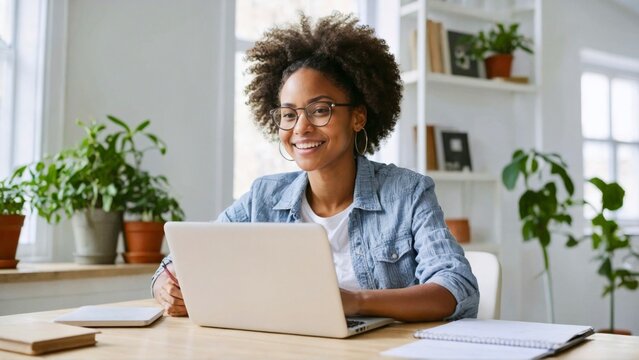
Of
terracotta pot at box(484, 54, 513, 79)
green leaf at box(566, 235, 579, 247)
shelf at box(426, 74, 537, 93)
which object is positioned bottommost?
green leaf at box(566, 235, 579, 247)

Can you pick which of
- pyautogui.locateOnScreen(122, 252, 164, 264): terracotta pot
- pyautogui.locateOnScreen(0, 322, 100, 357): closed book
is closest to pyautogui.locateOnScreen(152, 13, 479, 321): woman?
pyautogui.locateOnScreen(0, 322, 100, 357): closed book

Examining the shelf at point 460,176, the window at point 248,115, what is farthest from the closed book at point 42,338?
the shelf at point 460,176

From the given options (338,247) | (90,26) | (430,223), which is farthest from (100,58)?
(430,223)

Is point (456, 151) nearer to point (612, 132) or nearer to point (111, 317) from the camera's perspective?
point (612, 132)

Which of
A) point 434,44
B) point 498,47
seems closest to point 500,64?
point 498,47

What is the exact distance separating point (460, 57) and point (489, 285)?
2469 millimetres

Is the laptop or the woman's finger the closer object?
the laptop

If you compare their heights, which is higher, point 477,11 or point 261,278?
point 477,11

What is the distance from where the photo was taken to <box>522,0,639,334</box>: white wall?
4316 mm

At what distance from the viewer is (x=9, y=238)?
2357mm

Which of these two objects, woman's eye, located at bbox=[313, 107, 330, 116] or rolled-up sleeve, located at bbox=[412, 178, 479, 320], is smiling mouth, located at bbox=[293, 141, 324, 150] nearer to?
woman's eye, located at bbox=[313, 107, 330, 116]

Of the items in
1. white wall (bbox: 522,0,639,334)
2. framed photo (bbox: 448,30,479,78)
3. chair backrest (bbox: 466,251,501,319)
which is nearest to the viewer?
chair backrest (bbox: 466,251,501,319)

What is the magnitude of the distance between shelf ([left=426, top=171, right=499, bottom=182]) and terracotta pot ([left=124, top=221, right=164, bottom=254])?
1.53 meters

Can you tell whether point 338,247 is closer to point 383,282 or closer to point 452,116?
point 383,282
